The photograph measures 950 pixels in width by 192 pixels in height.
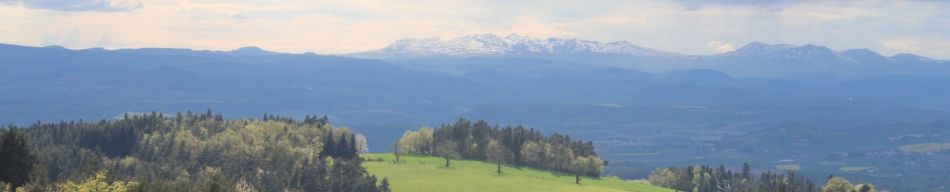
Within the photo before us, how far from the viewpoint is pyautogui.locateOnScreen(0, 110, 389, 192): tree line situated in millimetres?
121700

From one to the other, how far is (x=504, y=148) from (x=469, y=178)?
35925mm

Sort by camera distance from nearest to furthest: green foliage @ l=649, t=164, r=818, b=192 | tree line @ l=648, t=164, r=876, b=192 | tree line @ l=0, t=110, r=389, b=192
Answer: tree line @ l=0, t=110, r=389, b=192, tree line @ l=648, t=164, r=876, b=192, green foliage @ l=649, t=164, r=818, b=192

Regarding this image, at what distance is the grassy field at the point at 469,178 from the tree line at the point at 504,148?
4.44 m

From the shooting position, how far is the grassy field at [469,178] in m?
132

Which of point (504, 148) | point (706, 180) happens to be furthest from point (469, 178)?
point (706, 180)

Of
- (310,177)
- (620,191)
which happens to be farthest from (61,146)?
(620,191)

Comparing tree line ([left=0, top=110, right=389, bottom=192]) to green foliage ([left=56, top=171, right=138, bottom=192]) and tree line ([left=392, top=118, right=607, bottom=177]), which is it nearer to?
tree line ([left=392, top=118, right=607, bottom=177])

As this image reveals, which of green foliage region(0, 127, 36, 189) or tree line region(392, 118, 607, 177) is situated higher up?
tree line region(392, 118, 607, 177)

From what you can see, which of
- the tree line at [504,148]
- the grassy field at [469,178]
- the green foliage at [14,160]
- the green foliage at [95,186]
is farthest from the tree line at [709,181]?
the green foliage at [95,186]

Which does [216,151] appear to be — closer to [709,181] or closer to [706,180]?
[706,180]

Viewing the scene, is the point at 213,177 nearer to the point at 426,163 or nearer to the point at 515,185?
the point at 515,185

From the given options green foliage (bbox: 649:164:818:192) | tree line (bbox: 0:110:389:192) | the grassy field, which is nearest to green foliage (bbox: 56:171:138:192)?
tree line (bbox: 0:110:389:192)

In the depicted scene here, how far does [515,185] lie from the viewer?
450 feet

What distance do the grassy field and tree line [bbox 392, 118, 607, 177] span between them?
14.6 feet
